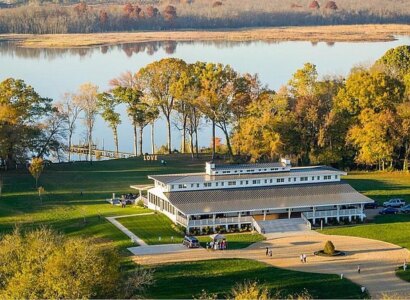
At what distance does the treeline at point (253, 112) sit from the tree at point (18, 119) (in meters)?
0.08

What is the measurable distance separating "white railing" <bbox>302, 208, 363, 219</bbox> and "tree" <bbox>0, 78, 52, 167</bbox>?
2302 cm

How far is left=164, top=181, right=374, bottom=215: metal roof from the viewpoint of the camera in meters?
52.9

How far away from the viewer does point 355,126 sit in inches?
2753

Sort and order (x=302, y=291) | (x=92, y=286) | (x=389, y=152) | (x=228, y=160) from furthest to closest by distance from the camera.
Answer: (x=228, y=160) → (x=389, y=152) → (x=302, y=291) → (x=92, y=286)

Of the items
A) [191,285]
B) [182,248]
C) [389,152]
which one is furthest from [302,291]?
[389,152]

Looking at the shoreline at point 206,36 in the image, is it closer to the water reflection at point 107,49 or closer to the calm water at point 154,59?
the water reflection at point 107,49

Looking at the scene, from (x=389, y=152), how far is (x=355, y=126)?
3.49m

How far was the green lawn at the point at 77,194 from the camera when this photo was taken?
5169 centimetres

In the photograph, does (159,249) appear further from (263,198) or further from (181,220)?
(263,198)

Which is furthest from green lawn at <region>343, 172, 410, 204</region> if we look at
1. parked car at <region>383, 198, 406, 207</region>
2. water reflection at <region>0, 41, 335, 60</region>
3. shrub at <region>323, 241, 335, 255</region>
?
water reflection at <region>0, 41, 335, 60</region>

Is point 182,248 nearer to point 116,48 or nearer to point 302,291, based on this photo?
point 302,291

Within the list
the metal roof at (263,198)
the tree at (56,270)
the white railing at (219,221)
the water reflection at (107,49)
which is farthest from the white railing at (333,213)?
the water reflection at (107,49)

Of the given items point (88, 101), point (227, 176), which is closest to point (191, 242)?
point (227, 176)

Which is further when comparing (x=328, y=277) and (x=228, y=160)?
(x=228, y=160)
